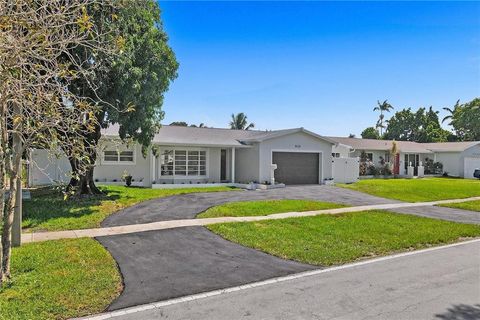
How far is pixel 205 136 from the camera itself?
87.2 ft

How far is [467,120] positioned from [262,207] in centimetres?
5751

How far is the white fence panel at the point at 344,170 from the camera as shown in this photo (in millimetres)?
28205

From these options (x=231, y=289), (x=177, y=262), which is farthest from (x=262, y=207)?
(x=231, y=289)

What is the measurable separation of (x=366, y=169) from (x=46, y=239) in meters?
31.0

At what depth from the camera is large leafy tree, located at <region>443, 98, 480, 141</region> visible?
59.4 meters

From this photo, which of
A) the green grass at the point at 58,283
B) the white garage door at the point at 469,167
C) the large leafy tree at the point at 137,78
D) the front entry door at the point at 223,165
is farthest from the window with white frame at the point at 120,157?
the white garage door at the point at 469,167

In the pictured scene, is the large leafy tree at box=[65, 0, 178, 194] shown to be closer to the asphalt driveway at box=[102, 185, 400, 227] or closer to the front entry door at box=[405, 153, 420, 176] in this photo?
the asphalt driveway at box=[102, 185, 400, 227]

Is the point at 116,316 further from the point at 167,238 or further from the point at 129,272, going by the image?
the point at 167,238

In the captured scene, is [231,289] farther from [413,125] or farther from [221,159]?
[413,125]

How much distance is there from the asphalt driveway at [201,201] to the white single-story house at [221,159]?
103 inches

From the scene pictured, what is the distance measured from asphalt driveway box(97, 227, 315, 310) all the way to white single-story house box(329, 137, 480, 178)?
1134 inches

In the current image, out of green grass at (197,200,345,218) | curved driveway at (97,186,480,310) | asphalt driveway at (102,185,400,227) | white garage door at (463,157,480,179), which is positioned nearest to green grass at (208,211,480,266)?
curved driveway at (97,186,480,310)

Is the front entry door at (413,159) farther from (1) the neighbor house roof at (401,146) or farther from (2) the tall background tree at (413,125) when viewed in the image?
(2) the tall background tree at (413,125)

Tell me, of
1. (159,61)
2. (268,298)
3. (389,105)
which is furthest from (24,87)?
(389,105)
